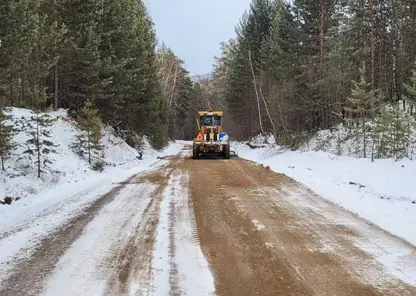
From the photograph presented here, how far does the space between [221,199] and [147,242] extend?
4.01 metres

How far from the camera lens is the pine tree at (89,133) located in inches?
626

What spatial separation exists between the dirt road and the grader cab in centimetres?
1770

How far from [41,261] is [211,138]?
72.8 ft

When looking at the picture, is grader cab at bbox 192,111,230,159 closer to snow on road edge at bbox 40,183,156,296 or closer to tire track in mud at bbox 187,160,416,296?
tire track in mud at bbox 187,160,416,296

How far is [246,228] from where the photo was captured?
6.97 metres

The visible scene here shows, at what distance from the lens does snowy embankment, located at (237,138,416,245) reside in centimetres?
755

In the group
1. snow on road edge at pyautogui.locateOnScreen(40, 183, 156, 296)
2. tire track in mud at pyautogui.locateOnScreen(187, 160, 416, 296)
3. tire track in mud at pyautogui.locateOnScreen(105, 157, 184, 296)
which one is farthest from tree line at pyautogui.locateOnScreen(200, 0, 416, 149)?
tire track in mud at pyautogui.locateOnScreen(105, 157, 184, 296)

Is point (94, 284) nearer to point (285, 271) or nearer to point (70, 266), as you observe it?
point (70, 266)

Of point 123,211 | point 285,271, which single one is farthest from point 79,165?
point 285,271

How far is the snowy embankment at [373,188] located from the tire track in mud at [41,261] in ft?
16.7

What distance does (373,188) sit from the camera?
10.6 metres

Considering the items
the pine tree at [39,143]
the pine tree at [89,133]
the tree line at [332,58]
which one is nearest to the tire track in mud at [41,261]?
the pine tree at [39,143]

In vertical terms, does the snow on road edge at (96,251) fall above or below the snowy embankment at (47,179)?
below

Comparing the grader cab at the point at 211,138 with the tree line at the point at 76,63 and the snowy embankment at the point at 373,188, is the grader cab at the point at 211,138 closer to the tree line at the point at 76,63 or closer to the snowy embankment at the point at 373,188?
the tree line at the point at 76,63
